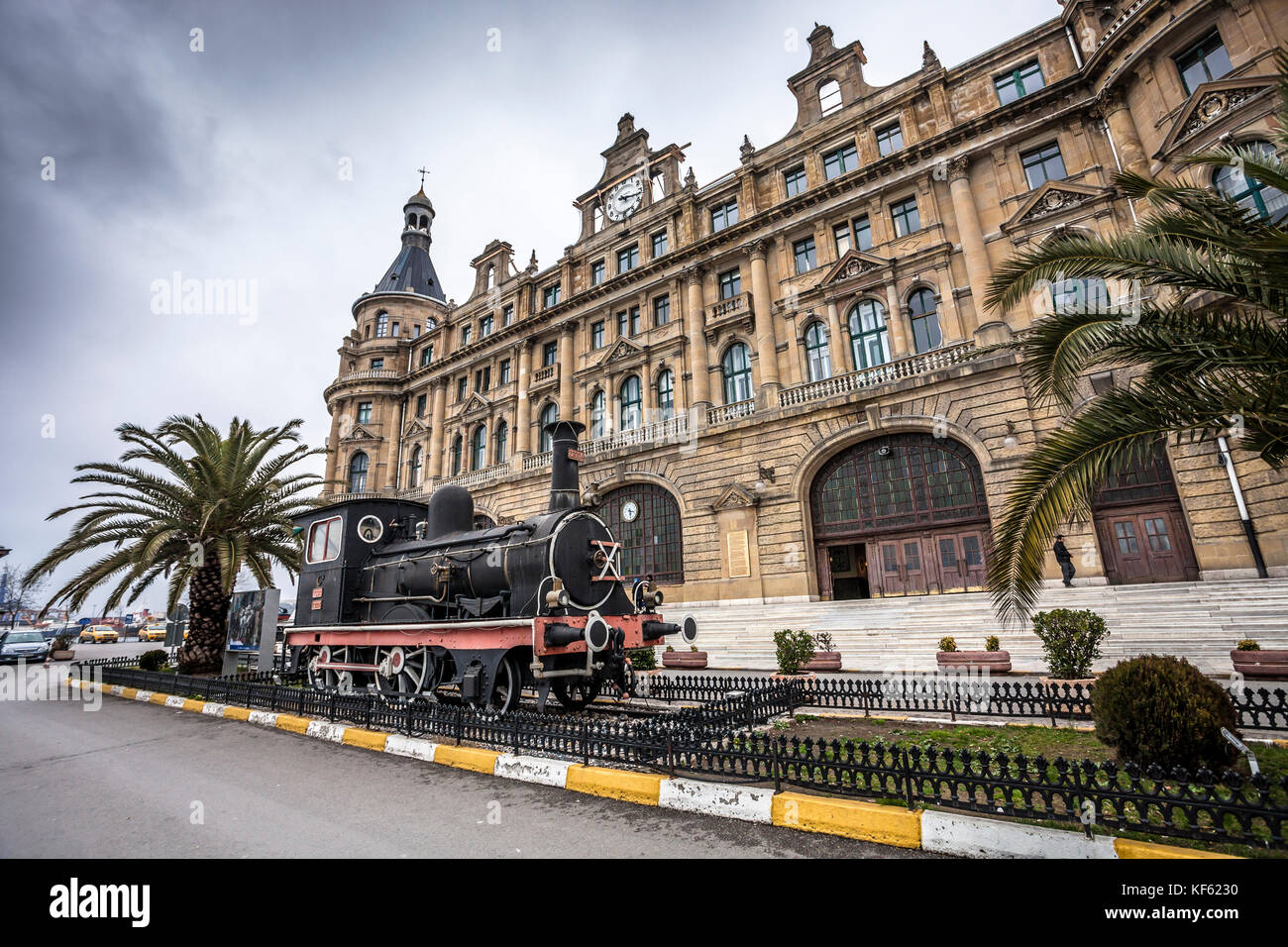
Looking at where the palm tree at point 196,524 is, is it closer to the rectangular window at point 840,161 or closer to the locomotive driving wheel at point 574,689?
the locomotive driving wheel at point 574,689

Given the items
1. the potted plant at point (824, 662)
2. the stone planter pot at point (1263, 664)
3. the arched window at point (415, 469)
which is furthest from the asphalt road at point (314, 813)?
the arched window at point (415, 469)

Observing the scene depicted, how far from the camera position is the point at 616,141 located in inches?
1188

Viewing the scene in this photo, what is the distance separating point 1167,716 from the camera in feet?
14.8

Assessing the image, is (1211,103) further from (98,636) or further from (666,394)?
(98,636)

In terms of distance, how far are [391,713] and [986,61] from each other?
2773 cm

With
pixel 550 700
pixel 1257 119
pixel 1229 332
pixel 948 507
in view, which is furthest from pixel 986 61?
pixel 550 700

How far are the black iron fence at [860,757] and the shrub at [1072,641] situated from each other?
101cm

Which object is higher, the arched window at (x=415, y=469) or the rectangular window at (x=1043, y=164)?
the rectangular window at (x=1043, y=164)

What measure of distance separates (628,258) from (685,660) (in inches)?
843

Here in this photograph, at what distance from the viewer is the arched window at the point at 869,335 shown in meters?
20.1

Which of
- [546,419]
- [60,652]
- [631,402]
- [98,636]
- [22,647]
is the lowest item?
[60,652]

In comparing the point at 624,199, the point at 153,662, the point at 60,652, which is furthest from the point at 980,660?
the point at 60,652
